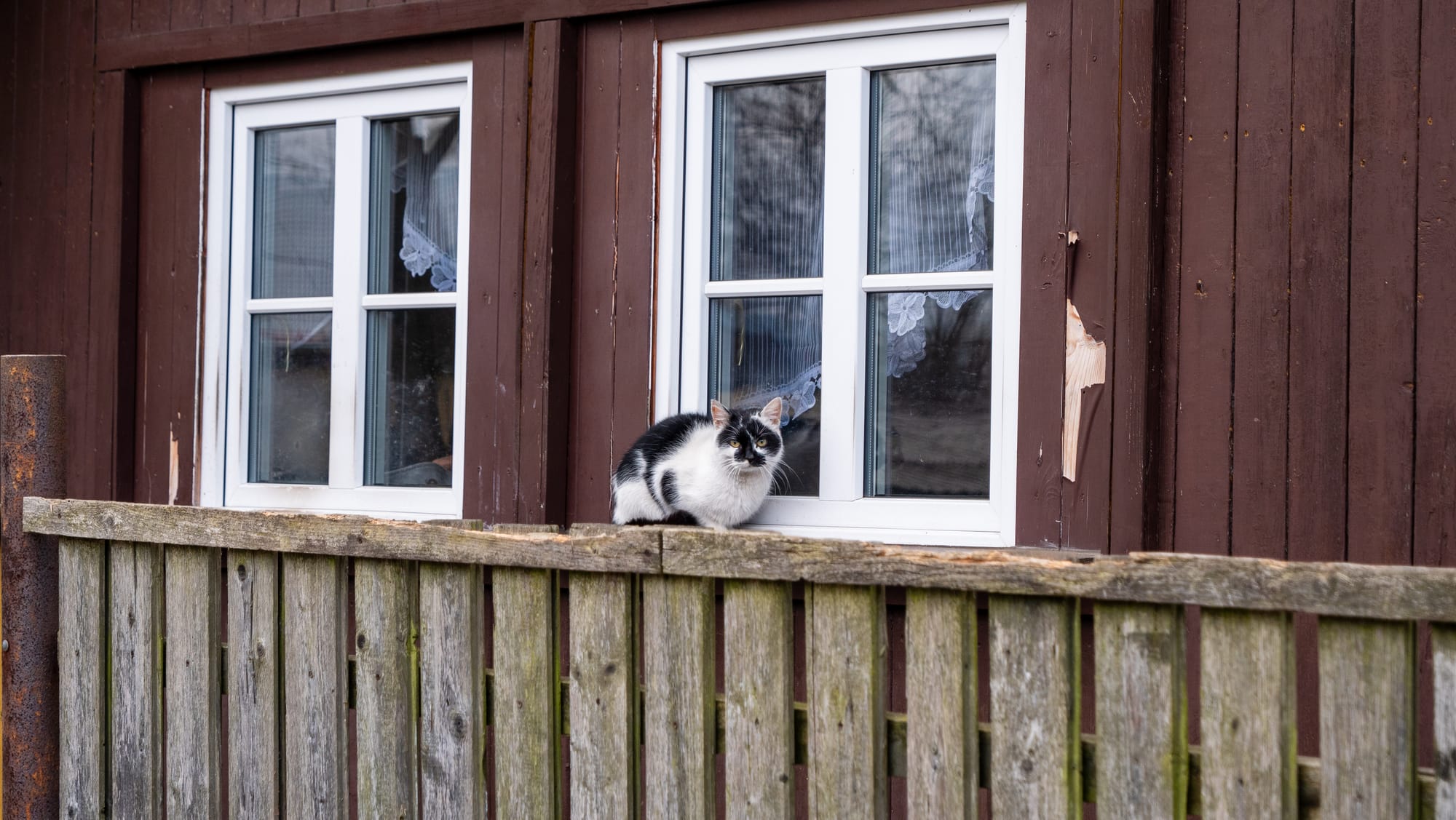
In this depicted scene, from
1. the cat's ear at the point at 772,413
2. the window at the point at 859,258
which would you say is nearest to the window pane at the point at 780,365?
the window at the point at 859,258

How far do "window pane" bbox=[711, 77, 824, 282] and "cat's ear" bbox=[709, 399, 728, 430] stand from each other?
20.1 inches

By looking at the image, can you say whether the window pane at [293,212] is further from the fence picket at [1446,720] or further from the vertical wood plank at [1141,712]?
the fence picket at [1446,720]

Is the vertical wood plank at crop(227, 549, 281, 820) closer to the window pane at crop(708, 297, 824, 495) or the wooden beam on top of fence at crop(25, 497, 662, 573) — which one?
the wooden beam on top of fence at crop(25, 497, 662, 573)

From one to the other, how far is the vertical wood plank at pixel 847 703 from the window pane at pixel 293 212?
8.31 feet

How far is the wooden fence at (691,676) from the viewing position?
5.56 ft

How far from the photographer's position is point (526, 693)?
220 cm

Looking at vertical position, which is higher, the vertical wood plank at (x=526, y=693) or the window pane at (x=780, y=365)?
the window pane at (x=780, y=365)

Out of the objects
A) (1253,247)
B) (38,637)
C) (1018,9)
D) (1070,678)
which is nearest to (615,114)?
(1018,9)

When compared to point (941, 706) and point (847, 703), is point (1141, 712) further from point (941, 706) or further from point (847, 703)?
point (847, 703)

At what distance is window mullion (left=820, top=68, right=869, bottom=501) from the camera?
3.20 meters

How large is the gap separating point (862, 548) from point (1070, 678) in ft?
1.27

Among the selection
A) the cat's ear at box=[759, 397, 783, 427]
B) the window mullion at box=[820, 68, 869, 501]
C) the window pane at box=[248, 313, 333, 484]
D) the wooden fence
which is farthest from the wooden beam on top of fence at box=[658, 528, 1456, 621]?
the window pane at box=[248, 313, 333, 484]

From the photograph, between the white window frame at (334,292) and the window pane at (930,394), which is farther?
the white window frame at (334,292)

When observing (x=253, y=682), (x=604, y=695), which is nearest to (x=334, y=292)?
(x=253, y=682)
